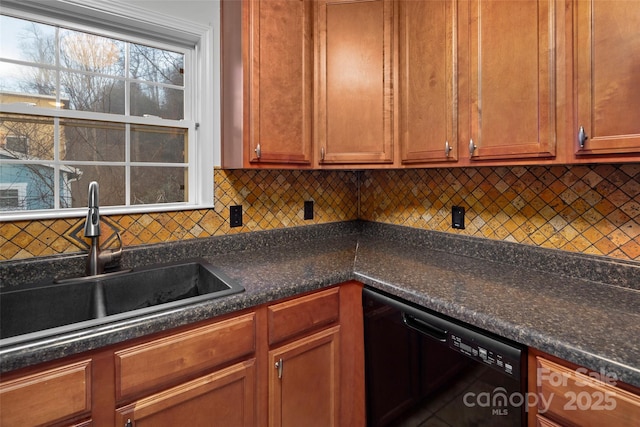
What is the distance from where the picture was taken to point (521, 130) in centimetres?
123

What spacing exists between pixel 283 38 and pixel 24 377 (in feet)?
5.28

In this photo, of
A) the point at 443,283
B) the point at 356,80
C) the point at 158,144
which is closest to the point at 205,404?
the point at 443,283

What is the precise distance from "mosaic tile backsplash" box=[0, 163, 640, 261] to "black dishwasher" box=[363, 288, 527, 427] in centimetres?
73

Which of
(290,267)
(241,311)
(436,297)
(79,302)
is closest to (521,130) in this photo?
(436,297)

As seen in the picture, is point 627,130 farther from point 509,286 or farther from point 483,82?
point 509,286

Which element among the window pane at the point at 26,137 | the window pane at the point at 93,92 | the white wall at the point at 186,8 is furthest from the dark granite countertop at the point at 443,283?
the white wall at the point at 186,8

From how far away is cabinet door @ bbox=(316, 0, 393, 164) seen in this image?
1.69m

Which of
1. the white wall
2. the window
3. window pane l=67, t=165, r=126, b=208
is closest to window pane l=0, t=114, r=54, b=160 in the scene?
the window

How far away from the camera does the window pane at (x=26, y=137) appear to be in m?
1.30

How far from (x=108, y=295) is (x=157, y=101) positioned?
37.3 inches

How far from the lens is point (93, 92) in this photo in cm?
148

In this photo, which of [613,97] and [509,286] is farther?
[509,286]

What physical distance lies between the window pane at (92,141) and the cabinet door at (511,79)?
61.7 inches

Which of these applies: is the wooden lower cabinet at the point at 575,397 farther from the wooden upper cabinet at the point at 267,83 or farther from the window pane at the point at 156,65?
the window pane at the point at 156,65
